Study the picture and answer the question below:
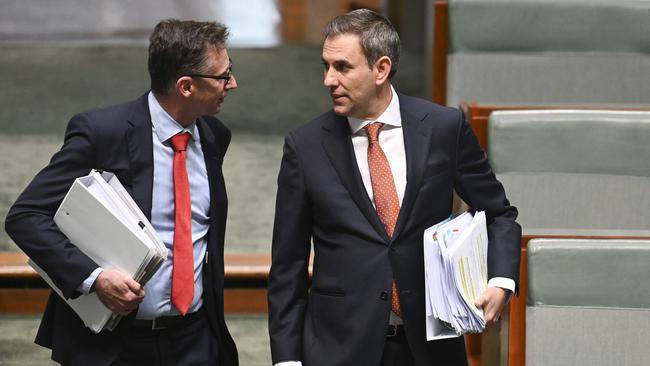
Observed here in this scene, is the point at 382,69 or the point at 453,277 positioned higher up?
the point at 382,69

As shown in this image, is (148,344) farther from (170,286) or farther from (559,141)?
(559,141)

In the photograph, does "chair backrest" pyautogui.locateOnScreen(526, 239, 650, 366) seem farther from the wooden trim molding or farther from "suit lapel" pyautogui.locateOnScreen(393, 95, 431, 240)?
the wooden trim molding

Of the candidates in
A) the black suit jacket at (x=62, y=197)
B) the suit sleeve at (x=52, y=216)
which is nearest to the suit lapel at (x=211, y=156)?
the black suit jacket at (x=62, y=197)

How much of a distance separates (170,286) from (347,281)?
0.16 m

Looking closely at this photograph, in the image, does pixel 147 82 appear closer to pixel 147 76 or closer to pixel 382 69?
pixel 147 76

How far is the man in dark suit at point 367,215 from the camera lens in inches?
37.6

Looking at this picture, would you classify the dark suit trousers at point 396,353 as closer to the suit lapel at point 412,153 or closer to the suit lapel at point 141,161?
the suit lapel at point 412,153

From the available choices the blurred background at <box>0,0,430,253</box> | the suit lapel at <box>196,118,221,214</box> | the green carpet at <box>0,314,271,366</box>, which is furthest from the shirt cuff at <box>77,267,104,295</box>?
the blurred background at <box>0,0,430,253</box>

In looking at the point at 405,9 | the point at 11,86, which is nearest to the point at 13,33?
the point at 11,86

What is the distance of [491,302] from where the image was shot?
37.0 inches

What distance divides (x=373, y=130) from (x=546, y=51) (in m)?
0.86

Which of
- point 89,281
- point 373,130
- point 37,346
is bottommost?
point 37,346

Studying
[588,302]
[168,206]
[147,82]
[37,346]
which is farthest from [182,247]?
[147,82]

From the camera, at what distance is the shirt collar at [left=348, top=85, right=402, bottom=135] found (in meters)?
0.98
